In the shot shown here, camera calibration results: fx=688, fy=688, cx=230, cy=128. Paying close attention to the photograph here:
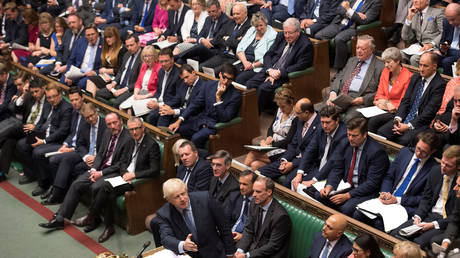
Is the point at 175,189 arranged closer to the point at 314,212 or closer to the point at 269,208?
the point at 269,208

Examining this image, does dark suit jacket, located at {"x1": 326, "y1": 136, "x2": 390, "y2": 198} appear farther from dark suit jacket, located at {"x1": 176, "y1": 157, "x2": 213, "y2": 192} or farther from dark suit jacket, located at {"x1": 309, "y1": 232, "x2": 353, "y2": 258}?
dark suit jacket, located at {"x1": 176, "y1": 157, "x2": 213, "y2": 192}

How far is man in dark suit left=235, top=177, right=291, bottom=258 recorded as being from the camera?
188 inches

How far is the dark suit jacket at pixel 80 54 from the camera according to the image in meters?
8.34

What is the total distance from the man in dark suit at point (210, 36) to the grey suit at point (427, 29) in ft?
7.08

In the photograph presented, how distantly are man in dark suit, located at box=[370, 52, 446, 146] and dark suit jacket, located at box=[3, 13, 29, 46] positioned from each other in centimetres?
578

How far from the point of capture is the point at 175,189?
4.55 meters

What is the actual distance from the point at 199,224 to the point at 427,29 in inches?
130

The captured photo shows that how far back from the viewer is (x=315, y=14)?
7.63 metres

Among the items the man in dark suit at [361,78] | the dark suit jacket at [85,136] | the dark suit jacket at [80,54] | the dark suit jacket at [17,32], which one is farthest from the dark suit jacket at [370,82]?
the dark suit jacket at [17,32]

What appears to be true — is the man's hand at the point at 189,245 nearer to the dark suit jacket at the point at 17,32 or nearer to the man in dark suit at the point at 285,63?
the man in dark suit at the point at 285,63

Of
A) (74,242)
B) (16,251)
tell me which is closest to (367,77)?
(74,242)

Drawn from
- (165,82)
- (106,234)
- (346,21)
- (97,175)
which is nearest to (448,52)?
(346,21)

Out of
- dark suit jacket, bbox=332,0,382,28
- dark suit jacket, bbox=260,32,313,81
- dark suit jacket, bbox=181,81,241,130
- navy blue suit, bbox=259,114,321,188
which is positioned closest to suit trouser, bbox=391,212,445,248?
navy blue suit, bbox=259,114,321,188

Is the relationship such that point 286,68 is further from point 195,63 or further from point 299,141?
point 299,141
